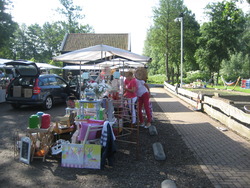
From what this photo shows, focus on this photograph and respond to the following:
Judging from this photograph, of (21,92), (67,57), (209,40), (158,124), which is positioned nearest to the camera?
(67,57)

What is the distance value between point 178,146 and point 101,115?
6.41 feet

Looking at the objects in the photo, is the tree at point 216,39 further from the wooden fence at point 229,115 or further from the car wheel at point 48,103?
the car wheel at point 48,103

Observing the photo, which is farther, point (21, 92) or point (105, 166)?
point (21, 92)

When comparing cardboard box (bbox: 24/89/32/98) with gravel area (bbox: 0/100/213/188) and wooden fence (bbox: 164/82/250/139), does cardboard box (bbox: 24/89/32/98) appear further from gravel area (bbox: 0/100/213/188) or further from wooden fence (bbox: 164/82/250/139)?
wooden fence (bbox: 164/82/250/139)

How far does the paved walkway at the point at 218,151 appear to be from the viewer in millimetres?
3869

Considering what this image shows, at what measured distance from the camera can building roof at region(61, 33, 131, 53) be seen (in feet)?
103

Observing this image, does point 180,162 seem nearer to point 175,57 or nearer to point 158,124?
point 158,124

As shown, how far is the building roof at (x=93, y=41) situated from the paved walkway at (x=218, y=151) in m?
24.0

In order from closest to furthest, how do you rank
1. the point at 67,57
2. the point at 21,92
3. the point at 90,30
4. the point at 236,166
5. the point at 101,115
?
the point at 236,166
the point at 101,115
the point at 67,57
the point at 21,92
the point at 90,30

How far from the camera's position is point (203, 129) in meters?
7.21

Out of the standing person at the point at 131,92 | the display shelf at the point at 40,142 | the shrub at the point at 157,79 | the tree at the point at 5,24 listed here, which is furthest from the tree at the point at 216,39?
the display shelf at the point at 40,142

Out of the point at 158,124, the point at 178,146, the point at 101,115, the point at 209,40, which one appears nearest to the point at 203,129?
the point at 158,124

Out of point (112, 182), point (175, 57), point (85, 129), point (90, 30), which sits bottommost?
point (112, 182)

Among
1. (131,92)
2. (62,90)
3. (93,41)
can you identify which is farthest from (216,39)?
(131,92)
